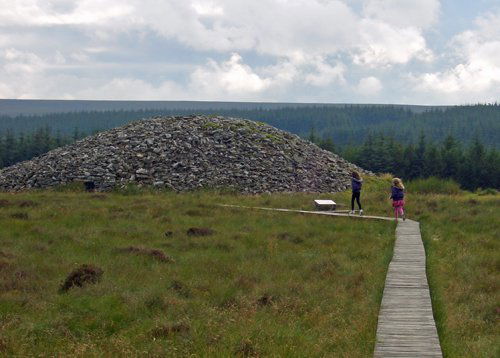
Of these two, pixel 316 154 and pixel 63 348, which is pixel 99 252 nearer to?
pixel 63 348

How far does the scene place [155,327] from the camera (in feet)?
38.0

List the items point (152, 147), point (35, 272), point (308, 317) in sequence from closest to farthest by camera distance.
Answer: point (308, 317)
point (35, 272)
point (152, 147)

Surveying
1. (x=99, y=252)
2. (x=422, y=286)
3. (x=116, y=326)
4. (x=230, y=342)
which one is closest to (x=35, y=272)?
(x=99, y=252)

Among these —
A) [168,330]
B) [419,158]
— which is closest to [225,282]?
[168,330]

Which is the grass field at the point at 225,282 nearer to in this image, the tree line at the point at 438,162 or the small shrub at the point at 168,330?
the small shrub at the point at 168,330

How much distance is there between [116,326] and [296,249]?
9421 mm

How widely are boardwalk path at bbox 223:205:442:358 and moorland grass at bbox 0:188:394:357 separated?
0.27 m

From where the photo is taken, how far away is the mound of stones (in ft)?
140

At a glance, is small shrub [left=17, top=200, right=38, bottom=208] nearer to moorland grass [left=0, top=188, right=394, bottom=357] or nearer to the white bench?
moorland grass [left=0, top=188, right=394, bottom=357]

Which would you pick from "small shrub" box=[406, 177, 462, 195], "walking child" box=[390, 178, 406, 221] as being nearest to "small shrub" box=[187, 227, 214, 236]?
"walking child" box=[390, 178, 406, 221]

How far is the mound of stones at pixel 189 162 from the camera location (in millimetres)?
42656

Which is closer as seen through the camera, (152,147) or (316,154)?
(152,147)

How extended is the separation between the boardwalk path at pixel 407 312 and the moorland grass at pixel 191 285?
0.27 m

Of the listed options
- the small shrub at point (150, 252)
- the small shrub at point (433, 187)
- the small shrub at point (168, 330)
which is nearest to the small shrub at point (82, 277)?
the small shrub at point (150, 252)
